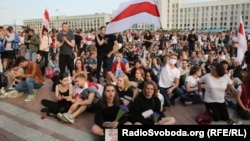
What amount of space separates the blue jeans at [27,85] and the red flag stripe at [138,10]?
267 centimetres

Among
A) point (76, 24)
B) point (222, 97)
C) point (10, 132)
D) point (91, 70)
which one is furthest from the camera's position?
point (76, 24)

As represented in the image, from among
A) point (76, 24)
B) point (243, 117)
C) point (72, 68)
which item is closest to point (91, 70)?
point (72, 68)

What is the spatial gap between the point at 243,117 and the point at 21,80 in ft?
17.6

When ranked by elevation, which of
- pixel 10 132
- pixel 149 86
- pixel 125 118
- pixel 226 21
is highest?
pixel 226 21

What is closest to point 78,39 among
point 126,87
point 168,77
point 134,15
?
point 168,77

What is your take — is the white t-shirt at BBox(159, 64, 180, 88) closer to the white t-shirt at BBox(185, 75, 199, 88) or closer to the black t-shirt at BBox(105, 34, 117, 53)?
the white t-shirt at BBox(185, 75, 199, 88)

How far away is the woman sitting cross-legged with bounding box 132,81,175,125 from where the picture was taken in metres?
4.49

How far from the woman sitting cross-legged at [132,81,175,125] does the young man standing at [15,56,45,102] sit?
3218 mm

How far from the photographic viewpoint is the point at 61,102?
5.59m

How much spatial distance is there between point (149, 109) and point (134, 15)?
6.91 ft

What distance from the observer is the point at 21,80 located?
7.10 metres

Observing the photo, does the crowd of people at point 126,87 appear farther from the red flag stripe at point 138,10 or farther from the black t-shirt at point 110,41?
the red flag stripe at point 138,10

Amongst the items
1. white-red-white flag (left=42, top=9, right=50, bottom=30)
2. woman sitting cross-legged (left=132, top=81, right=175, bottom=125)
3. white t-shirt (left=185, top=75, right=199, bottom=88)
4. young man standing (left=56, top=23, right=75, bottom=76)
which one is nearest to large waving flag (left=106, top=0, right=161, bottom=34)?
woman sitting cross-legged (left=132, top=81, right=175, bottom=125)

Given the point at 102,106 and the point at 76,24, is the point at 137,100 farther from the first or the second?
the point at 76,24
